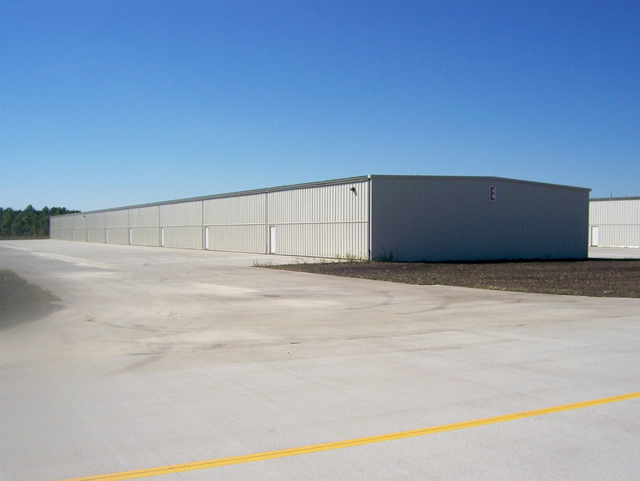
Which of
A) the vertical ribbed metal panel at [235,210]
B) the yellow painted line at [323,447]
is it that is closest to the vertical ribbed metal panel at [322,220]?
the vertical ribbed metal panel at [235,210]

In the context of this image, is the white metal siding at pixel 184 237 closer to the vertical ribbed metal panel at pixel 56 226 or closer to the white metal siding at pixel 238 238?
the white metal siding at pixel 238 238

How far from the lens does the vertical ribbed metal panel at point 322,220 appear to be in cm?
3459

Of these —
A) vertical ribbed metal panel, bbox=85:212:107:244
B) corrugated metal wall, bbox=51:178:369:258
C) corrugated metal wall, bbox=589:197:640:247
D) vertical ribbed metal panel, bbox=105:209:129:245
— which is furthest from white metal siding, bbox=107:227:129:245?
corrugated metal wall, bbox=589:197:640:247

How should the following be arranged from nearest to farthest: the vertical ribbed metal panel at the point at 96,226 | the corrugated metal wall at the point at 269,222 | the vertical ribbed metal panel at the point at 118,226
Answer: the corrugated metal wall at the point at 269,222 → the vertical ribbed metal panel at the point at 118,226 → the vertical ribbed metal panel at the point at 96,226

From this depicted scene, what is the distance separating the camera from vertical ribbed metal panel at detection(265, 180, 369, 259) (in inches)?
1362

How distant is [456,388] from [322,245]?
3146 centimetres

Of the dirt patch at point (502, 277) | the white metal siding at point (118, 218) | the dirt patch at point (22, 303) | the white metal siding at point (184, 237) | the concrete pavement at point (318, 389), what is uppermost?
the white metal siding at point (118, 218)

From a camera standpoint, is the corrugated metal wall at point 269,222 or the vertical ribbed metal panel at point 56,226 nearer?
the corrugated metal wall at point 269,222

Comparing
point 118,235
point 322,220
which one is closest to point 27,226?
point 118,235

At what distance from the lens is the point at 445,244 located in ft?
116

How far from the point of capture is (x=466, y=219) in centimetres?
3597

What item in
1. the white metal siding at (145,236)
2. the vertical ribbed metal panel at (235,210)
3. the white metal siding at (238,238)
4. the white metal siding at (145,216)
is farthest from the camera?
the white metal siding at (145,216)

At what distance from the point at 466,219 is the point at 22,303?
27460 millimetres

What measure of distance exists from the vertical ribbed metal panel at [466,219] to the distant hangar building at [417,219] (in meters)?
0.06
